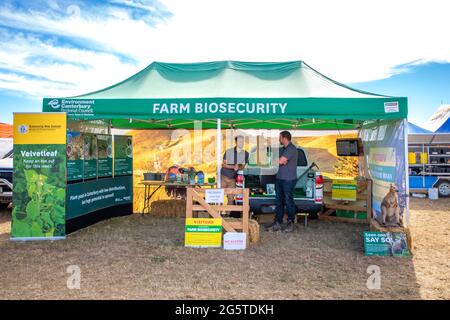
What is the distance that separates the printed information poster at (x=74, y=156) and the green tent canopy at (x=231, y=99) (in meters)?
0.55

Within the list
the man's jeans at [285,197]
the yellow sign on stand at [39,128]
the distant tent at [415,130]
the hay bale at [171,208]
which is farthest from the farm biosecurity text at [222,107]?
the distant tent at [415,130]

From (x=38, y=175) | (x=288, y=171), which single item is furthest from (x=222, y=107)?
(x=38, y=175)

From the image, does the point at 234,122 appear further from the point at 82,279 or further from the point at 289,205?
the point at 82,279

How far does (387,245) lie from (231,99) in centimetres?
370

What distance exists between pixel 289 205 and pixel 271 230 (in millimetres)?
796

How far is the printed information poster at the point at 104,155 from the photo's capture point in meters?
9.63

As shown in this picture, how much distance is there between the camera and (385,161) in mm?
8195

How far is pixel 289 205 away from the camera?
815cm

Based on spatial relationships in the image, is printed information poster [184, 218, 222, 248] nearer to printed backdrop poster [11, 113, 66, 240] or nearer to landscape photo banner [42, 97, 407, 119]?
landscape photo banner [42, 97, 407, 119]

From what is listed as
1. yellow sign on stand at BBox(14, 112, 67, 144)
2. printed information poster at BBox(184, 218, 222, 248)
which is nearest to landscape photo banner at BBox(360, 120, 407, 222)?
printed information poster at BBox(184, 218, 222, 248)

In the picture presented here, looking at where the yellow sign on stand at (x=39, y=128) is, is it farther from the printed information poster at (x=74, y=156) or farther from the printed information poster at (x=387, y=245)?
the printed information poster at (x=387, y=245)

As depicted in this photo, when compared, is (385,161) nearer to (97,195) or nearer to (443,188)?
(97,195)

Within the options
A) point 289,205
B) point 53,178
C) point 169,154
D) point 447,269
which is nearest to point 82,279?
point 53,178

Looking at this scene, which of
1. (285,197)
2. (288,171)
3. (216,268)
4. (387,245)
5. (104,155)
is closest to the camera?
(216,268)
